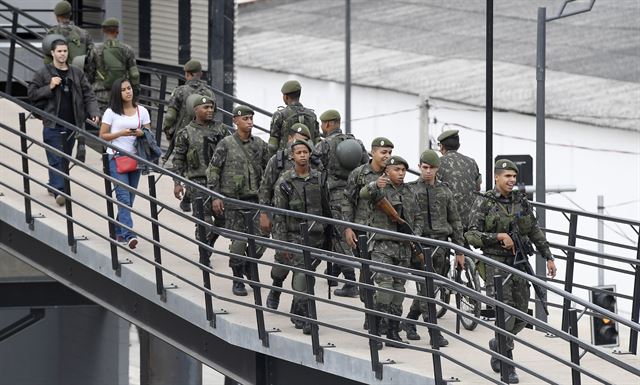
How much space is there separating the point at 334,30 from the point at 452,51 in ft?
23.1

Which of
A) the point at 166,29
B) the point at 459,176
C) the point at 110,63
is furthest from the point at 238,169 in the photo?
the point at 166,29

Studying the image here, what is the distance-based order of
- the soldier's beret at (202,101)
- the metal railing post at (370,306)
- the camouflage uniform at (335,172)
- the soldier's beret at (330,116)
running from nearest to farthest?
1. the metal railing post at (370,306)
2. the camouflage uniform at (335,172)
3. the soldier's beret at (330,116)
4. the soldier's beret at (202,101)

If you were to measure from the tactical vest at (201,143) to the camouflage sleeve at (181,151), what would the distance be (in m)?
0.04

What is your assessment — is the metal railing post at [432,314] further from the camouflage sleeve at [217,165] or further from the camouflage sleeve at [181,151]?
the camouflage sleeve at [181,151]

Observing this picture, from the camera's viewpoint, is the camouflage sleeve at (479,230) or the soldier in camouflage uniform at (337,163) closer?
the camouflage sleeve at (479,230)

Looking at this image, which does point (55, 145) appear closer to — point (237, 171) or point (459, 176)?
point (237, 171)

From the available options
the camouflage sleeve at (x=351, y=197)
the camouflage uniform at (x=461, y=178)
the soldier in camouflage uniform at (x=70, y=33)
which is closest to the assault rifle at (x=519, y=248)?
the camouflage sleeve at (x=351, y=197)

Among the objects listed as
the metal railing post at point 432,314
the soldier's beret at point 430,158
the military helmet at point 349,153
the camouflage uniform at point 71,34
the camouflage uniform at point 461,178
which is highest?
the camouflage uniform at point 71,34

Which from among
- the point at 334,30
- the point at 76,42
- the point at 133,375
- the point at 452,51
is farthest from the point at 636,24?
the point at 76,42

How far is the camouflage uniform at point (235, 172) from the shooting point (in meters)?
15.3

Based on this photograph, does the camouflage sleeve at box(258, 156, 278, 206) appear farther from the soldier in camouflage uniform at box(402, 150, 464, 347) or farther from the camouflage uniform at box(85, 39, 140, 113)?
the camouflage uniform at box(85, 39, 140, 113)

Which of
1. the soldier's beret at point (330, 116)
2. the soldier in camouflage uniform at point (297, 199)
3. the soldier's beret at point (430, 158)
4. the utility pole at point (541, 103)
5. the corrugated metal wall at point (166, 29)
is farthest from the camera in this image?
the corrugated metal wall at point (166, 29)

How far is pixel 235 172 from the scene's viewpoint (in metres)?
15.3

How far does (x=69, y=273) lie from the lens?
52.5ft
